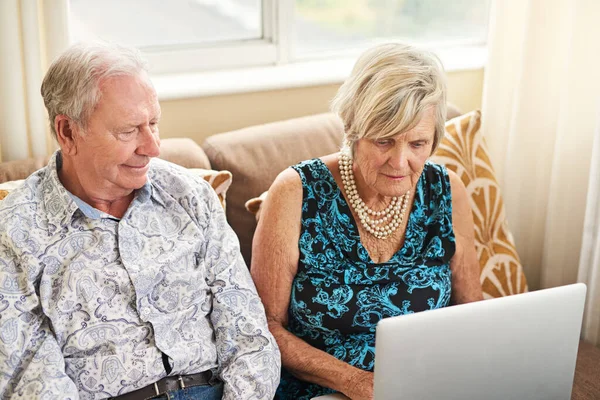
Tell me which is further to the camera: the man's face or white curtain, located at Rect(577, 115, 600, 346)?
white curtain, located at Rect(577, 115, 600, 346)

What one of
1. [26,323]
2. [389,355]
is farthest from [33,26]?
[389,355]

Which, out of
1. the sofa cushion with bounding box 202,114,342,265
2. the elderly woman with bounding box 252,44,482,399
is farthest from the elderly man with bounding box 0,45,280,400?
the sofa cushion with bounding box 202,114,342,265

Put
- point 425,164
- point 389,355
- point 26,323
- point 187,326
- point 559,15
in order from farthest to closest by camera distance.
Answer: point 559,15
point 425,164
point 187,326
point 26,323
point 389,355

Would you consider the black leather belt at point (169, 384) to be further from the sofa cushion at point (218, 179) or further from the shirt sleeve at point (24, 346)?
the sofa cushion at point (218, 179)

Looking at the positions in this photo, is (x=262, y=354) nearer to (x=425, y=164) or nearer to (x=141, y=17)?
(x=425, y=164)

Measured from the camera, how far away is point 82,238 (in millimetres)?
1617

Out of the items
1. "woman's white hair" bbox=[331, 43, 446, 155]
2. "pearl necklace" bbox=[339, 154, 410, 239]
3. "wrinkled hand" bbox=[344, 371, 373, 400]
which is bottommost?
"wrinkled hand" bbox=[344, 371, 373, 400]

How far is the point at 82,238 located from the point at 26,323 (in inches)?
8.0

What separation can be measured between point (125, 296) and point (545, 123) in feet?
5.18

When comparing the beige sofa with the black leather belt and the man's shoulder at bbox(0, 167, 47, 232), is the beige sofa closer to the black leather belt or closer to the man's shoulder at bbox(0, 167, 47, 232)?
the man's shoulder at bbox(0, 167, 47, 232)

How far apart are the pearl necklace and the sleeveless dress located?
27 millimetres

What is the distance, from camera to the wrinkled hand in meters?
1.68

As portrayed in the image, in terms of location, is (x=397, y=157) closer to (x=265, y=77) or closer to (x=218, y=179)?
(x=218, y=179)

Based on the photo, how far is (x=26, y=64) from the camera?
197 cm
